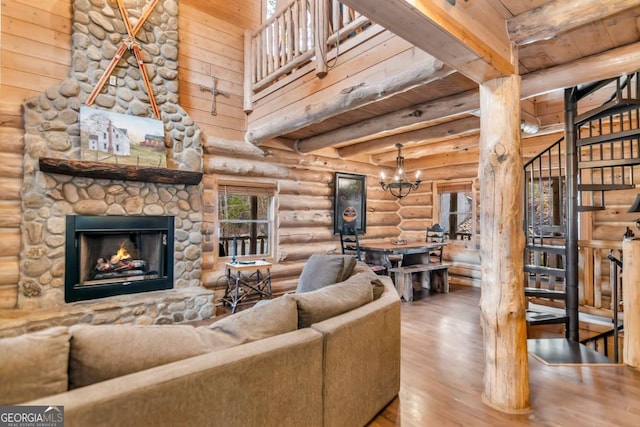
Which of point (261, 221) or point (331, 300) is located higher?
point (261, 221)

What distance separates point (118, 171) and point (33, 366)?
3055mm

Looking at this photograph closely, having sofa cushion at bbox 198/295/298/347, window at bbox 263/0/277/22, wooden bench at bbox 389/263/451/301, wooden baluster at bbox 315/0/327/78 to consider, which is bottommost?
wooden bench at bbox 389/263/451/301

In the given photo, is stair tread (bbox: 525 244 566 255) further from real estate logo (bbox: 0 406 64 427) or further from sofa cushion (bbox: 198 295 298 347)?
real estate logo (bbox: 0 406 64 427)

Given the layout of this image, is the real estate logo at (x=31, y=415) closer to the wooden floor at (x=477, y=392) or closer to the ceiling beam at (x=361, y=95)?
the wooden floor at (x=477, y=392)

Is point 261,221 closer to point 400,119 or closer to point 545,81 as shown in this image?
point 400,119

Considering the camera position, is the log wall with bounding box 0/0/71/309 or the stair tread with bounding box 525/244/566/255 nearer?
the log wall with bounding box 0/0/71/309

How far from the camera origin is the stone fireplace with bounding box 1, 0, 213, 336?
10.9 ft

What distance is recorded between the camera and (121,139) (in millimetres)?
3740

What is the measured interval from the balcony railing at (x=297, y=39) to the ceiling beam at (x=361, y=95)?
399mm

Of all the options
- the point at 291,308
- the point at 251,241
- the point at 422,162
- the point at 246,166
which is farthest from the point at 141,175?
the point at 422,162

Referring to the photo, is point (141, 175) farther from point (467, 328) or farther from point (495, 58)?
point (467, 328)

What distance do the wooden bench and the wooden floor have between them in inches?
57.2

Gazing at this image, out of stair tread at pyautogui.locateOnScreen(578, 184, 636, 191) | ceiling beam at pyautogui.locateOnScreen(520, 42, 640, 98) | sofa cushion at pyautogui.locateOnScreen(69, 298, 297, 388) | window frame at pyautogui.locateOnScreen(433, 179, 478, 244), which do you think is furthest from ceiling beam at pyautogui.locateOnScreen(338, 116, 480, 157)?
sofa cushion at pyautogui.locateOnScreen(69, 298, 297, 388)

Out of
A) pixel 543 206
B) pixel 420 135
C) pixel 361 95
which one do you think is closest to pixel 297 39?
pixel 361 95
